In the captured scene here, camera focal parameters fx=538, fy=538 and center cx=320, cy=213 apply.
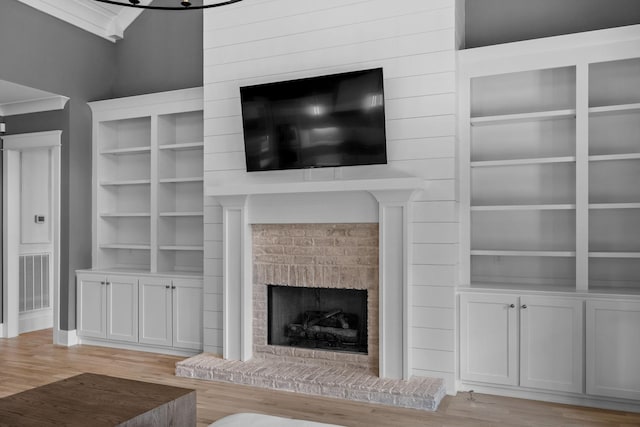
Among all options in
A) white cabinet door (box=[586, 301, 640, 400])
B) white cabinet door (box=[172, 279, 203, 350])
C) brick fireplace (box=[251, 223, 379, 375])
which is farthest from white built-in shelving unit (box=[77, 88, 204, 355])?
white cabinet door (box=[586, 301, 640, 400])

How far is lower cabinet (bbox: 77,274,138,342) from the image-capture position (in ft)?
16.5

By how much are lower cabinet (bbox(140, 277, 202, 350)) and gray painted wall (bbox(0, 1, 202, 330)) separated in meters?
0.90

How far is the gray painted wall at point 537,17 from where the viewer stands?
3.83 metres

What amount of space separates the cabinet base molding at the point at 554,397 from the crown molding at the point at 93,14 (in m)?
4.73

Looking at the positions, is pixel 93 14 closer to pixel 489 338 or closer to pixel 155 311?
pixel 155 311

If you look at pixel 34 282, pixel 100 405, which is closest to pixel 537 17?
pixel 100 405

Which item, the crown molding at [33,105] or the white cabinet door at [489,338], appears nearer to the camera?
the white cabinet door at [489,338]

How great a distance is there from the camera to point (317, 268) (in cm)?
413

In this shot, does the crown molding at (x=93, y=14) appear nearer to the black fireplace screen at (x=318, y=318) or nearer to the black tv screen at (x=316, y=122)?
the black tv screen at (x=316, y=122)

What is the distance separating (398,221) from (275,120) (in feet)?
4.05

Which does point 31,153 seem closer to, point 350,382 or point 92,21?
point 92,21

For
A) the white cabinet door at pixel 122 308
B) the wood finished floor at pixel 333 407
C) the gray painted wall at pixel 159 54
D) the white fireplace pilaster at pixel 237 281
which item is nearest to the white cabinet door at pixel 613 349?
the wood finished floor at pixel 333 407

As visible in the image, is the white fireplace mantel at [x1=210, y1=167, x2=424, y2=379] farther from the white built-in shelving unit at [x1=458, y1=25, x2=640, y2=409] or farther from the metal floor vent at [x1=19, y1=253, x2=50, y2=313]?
the metal floor vent at [x1=19, y1=253, x2=50, y2=313]

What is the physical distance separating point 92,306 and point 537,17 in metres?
4.66
